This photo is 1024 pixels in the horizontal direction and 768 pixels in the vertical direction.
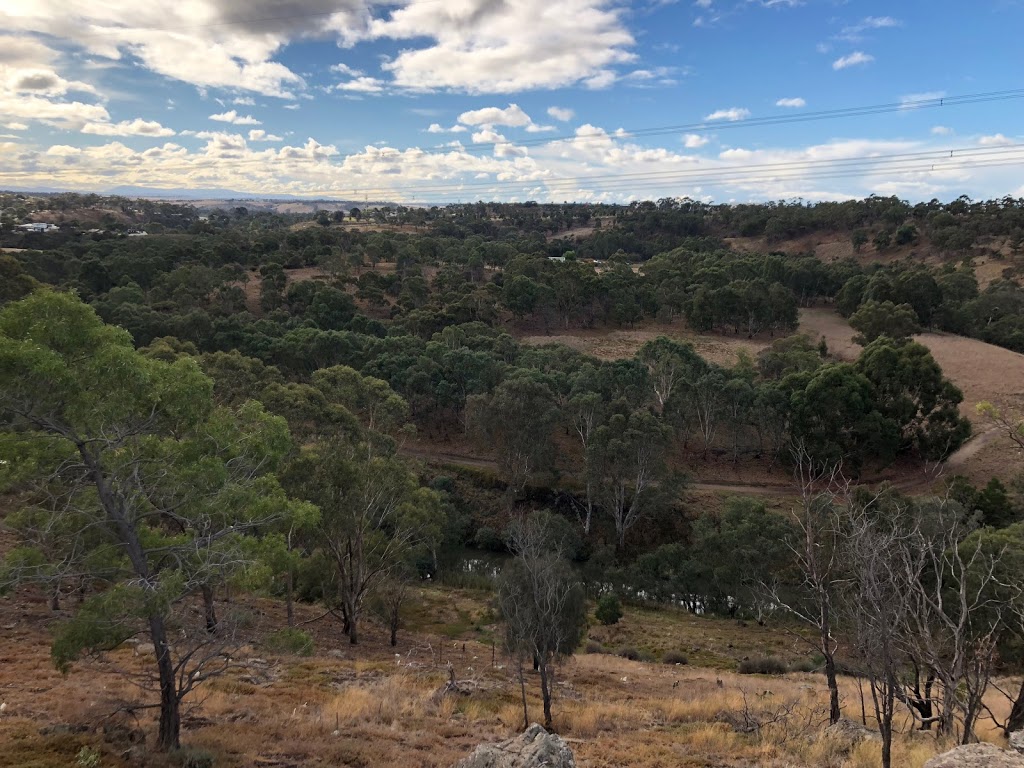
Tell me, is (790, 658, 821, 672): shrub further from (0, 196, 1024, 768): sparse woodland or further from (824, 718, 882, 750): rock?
(824, 718, 882, 750): rock

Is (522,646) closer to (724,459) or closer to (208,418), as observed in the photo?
(208,418)

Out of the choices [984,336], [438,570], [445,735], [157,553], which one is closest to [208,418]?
[157,553]

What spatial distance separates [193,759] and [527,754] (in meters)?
5.09

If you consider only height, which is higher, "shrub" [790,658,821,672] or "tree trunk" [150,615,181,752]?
"tree trunk" [150,615,181,752]

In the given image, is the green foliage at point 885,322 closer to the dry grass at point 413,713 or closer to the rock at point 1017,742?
the dry grass at point 413,713

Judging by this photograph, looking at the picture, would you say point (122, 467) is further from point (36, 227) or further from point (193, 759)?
point (36, 227)

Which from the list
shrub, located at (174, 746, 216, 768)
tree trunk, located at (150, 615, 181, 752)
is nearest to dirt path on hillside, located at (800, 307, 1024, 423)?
shrub, located at (174, 746, 216, 768)

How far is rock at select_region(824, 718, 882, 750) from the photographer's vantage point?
11328 mm

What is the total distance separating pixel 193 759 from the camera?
30.6 feet

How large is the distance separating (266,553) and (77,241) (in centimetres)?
10962

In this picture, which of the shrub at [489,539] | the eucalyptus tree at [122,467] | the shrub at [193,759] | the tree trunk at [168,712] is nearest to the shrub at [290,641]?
the eucalyptus tree at [122,467]

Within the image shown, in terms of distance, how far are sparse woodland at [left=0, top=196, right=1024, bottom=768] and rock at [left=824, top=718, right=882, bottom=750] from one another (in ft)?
0.92

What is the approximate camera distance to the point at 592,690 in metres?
17.4

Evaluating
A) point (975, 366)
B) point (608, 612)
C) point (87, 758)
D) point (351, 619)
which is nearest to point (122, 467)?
point (87, 758)
